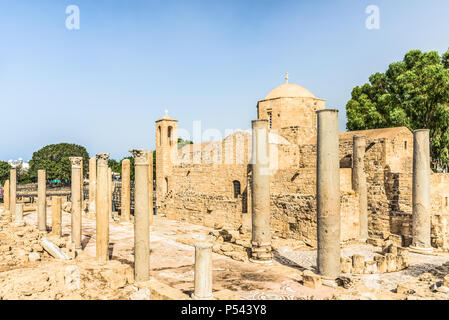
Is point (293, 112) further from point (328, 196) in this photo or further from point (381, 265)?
point (328, 196)

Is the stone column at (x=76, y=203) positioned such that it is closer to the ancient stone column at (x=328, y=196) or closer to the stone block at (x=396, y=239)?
the ancient stone column at (x=328, y=196)

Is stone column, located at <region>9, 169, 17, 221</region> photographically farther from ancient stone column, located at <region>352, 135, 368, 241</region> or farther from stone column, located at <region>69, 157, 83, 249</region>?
ancient stone column, located at <region>352, 135, 368, 241</region>

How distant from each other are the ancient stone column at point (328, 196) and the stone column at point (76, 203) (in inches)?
294

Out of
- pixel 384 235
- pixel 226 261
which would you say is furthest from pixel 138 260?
pixel 384 235

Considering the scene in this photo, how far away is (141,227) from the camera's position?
7.66 m

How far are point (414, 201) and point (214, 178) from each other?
42.4 ft

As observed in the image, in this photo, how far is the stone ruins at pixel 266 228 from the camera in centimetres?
717

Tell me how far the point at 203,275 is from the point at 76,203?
6784 millimetres

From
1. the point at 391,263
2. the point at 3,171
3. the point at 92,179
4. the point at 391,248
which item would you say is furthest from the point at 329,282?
the point at 3,171

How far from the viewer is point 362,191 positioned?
14602 mm

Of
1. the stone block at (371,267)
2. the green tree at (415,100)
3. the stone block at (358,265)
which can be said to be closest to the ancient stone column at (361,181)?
the stone block at (371,267)
